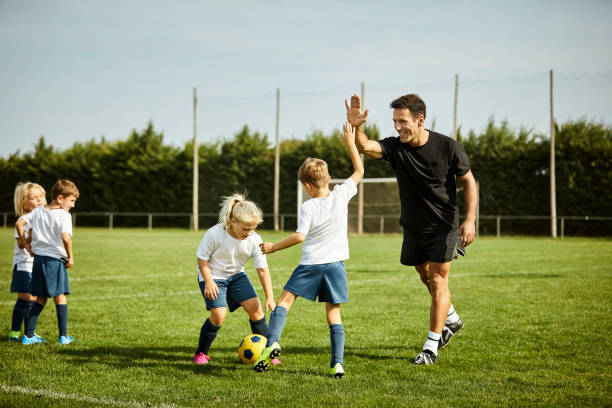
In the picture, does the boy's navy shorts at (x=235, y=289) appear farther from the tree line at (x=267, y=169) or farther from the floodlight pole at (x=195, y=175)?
the floodlight pole at (x=195, y=175)

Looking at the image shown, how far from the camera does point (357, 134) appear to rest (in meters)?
5.07

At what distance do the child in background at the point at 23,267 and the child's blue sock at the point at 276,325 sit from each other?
2.64 metres

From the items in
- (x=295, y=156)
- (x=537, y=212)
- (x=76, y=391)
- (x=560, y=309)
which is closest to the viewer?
(x=76, y=391)

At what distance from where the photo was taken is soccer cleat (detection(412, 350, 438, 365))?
509cm

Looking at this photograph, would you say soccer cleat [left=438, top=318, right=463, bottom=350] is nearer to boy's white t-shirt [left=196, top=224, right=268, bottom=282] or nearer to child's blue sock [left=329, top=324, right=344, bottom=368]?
child's blue sock [left=329, top=324, right=344, bottom=368]

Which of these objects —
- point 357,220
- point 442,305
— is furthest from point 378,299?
point 357,220

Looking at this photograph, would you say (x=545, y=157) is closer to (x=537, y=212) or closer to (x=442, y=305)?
(x=537, y=212)

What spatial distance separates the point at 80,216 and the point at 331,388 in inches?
Result: 1460

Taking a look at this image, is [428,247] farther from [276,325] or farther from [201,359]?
[201,359]

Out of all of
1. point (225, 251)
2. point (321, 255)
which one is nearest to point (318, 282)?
point (321, 255)

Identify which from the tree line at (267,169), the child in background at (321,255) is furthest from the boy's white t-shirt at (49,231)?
the tree line at (267,169)

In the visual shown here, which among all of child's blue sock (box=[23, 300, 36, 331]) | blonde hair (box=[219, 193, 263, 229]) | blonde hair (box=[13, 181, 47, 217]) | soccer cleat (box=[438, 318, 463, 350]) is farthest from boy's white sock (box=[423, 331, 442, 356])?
blonde hair (box=[13, 181, 47, 217])

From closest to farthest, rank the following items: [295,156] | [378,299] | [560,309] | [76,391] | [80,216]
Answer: [76,391]
[560,309]
[378,299]
[295,156]
[80,216]

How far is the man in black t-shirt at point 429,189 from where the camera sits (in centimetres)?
515
